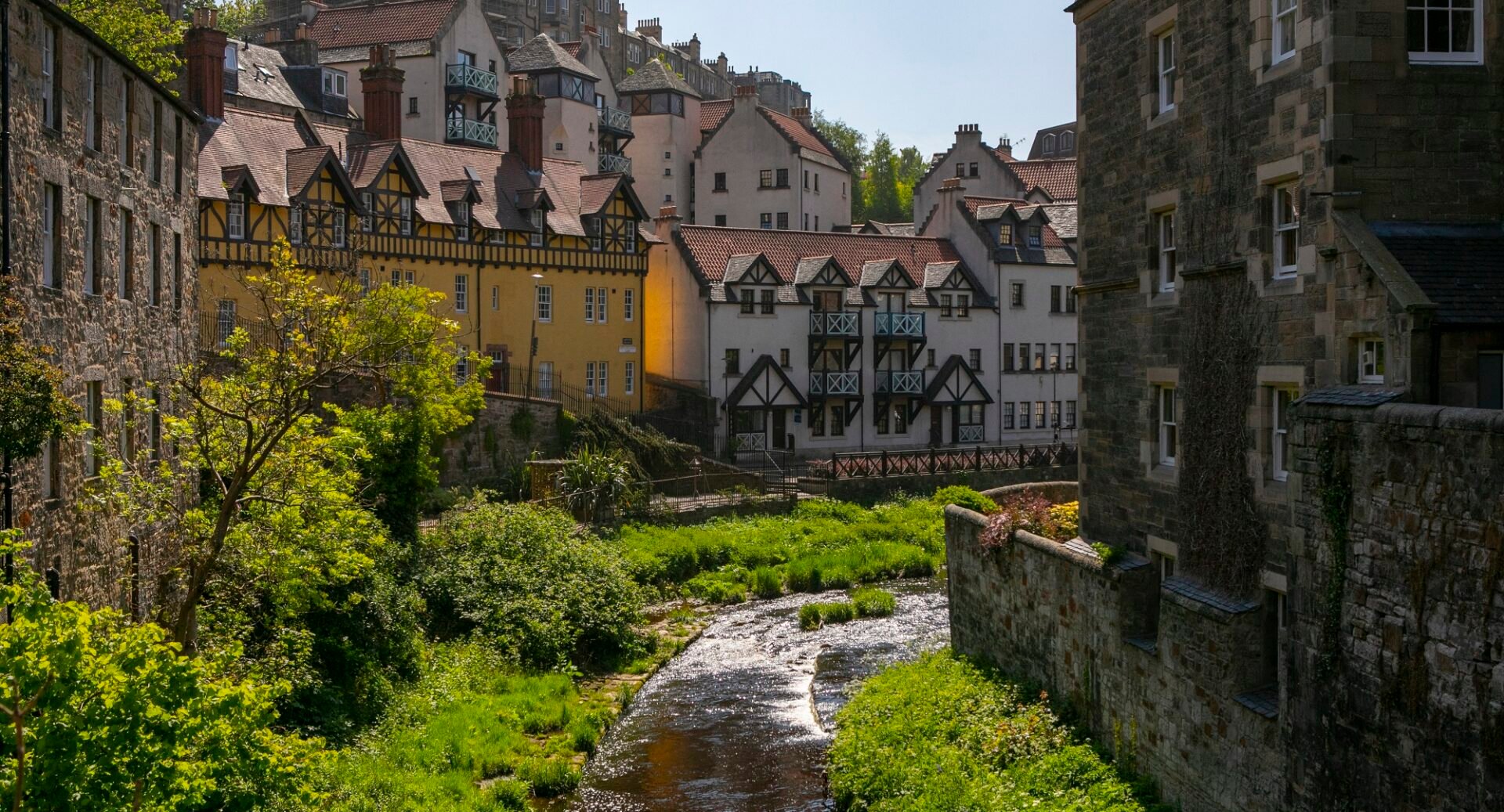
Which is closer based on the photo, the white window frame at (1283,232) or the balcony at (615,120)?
the white window frame at (1283,232)

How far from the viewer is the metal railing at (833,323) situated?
55094mm

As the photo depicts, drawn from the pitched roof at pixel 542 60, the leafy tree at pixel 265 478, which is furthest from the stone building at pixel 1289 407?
the pitched roof at pixel 542 60

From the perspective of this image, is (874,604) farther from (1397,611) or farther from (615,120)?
(615,120)

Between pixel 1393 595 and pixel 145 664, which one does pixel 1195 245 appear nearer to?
pixel 1393 595

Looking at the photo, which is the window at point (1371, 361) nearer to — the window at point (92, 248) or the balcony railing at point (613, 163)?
the window at point (92, 248)

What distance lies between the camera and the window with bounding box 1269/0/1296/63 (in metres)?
16.8

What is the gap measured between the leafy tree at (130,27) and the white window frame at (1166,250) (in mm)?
23983

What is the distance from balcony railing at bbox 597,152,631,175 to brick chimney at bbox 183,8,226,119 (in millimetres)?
29063

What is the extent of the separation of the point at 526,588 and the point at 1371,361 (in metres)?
19.5

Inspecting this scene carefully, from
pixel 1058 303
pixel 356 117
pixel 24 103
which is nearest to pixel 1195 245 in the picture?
pixel 24 103

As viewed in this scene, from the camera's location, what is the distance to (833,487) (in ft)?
159

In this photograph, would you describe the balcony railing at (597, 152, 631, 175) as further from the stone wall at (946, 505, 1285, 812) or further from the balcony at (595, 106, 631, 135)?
the stone wall at (946, 505, 1285, 812)

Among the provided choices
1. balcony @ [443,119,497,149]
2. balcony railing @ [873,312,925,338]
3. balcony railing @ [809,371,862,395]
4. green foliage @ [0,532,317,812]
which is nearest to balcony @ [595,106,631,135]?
balcony @ [443,119,497,149]

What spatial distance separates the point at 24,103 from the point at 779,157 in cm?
5375
